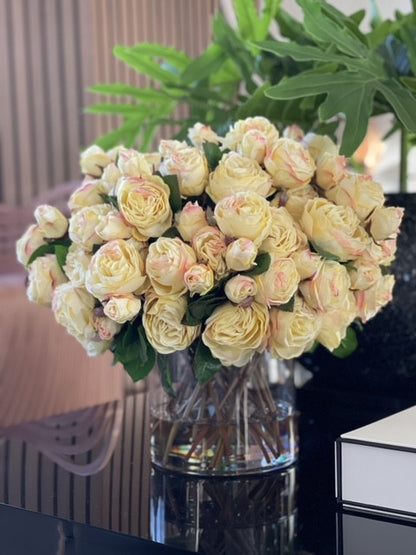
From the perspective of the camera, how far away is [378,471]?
2.01ft

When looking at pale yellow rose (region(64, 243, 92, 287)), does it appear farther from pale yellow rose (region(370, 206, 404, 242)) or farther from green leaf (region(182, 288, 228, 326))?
pale yellow rose (region(370, 206, 404, 242))

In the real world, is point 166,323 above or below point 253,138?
below

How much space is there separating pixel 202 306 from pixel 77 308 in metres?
0.10

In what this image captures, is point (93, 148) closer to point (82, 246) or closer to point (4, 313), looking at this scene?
point (82, 246)

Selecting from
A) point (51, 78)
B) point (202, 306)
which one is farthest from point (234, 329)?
point (51, 78)

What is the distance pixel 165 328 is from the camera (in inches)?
25.8

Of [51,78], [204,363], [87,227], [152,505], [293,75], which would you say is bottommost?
[152,505]

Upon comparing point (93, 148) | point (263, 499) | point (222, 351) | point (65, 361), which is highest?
point (93, 148)

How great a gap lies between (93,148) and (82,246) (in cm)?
14

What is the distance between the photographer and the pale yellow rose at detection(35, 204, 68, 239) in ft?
2.48

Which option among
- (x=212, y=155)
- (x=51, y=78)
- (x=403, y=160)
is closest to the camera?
(x=212, y=155)

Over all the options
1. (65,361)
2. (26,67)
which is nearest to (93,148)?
(65,361)

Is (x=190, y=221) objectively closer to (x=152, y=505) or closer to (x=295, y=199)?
(x=295, y=199)

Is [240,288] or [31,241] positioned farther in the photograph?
[31,241]
